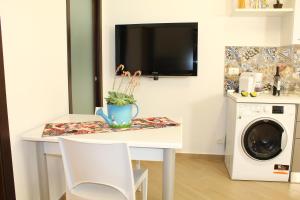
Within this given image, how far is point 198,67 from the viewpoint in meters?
3.47


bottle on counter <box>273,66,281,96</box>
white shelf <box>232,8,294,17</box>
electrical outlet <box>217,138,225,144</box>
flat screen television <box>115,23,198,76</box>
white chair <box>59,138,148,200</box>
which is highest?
white shelf <box>232,8,294,17</box>

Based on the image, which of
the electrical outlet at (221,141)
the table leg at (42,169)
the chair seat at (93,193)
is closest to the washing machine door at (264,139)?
the electrical outlet at (221,141)

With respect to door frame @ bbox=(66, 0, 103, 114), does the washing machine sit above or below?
below


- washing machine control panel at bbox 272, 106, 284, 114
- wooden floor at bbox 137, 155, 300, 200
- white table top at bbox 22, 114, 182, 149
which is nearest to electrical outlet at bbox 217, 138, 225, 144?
wooden floor at bbox 137, 155, 300, 200

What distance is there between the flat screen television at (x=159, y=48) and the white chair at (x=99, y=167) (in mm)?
2110

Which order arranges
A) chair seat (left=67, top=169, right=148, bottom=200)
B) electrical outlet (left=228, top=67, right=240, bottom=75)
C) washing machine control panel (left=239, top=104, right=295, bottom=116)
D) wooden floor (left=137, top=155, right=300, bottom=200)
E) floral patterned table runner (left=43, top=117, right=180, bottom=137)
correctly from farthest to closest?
electrical outlet (left=228, top=67, right=240, bottom=75)
washing machine control panel (left=239, top=104, right=295, bottom=116)
wooden floor (left=137, top=155, right=300, bottom=200)
floral patterned table runner (left=43, top=117, right=180, bottom=137)
chair seat (left=67, top=169, right=148, bottom=200)

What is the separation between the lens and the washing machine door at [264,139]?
282cm

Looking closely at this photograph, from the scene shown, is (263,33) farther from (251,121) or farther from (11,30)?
(11,30)

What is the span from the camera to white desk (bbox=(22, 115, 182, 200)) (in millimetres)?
1575

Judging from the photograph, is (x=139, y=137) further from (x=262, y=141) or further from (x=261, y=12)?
(x=261, y=12)

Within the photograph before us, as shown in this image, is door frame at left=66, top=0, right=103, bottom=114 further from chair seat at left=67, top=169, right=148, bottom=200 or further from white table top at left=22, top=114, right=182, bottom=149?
chair seat at left=67, top=169, right=148, bottom=200

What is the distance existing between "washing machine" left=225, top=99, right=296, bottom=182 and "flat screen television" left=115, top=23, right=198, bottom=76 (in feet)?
2.82

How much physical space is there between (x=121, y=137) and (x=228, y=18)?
7.90ft

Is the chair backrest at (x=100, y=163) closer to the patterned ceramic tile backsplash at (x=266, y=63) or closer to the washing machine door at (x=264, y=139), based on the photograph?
the washing machine door at (x=264, y=139)
